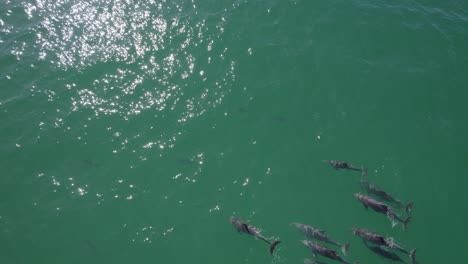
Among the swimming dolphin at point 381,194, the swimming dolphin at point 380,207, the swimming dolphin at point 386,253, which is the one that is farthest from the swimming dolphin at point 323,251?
the swimming dolphin at point 381,194

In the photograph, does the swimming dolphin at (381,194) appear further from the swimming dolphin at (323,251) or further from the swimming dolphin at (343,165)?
the swimming dolphin at (323,251)

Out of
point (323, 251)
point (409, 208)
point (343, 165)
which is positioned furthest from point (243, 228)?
point (409, 208)

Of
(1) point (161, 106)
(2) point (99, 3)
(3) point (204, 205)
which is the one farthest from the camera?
(2) point (99, 3)

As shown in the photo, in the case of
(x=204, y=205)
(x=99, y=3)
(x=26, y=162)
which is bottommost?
(x=204, y=205)

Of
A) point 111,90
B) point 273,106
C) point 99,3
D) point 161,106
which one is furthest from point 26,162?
point 273,106

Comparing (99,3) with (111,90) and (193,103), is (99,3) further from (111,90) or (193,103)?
(193,103)

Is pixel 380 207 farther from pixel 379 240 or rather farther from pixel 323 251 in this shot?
pixel 323 251

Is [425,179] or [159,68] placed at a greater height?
[159,68]
